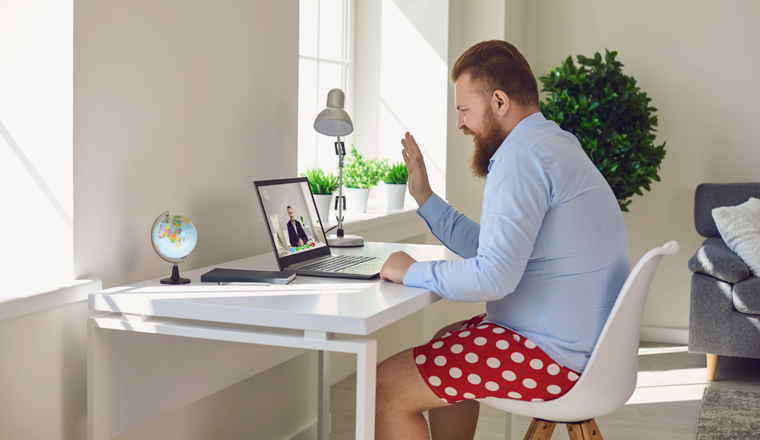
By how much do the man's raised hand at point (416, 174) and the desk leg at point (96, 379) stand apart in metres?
0.97

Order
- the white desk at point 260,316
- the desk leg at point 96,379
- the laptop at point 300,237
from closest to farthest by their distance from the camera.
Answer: the white desk at point 260,316
the desk leg at point 96,379
the laptop at point 300,237

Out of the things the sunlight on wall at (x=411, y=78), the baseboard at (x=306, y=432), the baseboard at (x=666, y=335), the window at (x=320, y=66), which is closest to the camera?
the baseboard at (x=306, y=432)

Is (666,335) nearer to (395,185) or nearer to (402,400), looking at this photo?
(395,185)

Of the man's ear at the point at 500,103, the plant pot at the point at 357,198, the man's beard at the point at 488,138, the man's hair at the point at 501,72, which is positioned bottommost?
the plant pot at the point at 357,198

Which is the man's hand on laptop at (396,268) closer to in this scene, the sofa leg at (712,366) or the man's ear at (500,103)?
the man's ear at (500,103)

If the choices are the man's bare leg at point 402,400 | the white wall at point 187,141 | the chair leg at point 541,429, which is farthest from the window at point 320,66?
the chair leg at point 541,429

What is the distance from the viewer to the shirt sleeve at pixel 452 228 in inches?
85.3

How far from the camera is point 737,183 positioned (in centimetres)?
433

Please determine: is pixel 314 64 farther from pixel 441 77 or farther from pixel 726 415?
pixel 726 415

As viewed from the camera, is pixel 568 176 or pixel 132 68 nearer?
pixel 568 176

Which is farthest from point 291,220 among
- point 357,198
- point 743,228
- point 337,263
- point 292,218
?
point 743,228

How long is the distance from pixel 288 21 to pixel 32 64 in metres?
0.98

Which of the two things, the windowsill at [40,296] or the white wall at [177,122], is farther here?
the white wall at [177,122]

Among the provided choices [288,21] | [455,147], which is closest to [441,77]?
[455,147]
